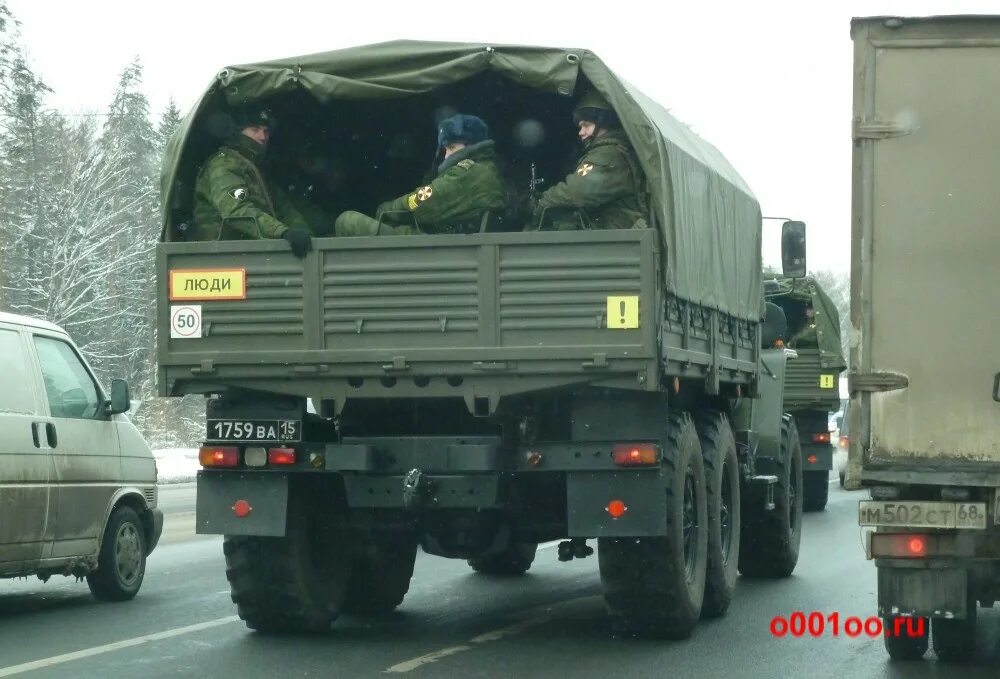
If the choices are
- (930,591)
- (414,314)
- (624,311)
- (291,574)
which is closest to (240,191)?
(414,314)

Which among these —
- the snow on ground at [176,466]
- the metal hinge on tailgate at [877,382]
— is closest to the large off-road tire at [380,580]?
the metal hinge on tailgate at [877,382]

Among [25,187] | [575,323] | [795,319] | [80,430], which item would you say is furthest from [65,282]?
[575,323]

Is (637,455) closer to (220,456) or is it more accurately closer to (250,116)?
(220,456)

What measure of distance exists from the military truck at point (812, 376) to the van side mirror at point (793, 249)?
29.5 feet

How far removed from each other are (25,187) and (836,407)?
38.3 m

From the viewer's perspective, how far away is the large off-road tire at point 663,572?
9133mm

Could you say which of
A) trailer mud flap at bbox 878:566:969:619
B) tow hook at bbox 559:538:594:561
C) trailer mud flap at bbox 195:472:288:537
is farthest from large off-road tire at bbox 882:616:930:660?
trailer mud flap at bbox 195:472:288:537

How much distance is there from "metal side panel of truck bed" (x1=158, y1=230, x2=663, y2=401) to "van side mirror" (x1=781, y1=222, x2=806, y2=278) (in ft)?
15.5

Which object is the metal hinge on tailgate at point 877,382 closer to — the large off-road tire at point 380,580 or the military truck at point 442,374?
the military truck at point 442,374

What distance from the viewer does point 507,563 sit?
13664mm

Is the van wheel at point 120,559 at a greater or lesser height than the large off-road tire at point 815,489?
greater

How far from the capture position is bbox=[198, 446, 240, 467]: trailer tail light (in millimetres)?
9109

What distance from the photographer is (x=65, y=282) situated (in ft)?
171

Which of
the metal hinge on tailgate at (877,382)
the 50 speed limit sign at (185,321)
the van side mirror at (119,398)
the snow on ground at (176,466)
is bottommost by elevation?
the snow on ground at (176,466)
